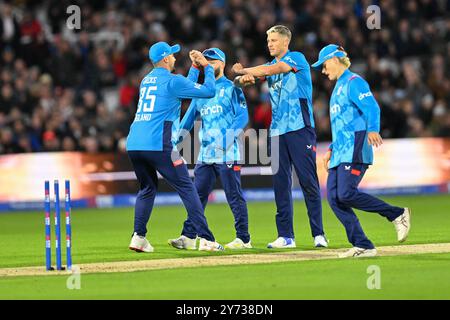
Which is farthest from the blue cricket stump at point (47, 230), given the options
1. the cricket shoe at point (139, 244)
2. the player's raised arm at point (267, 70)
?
the player's raised arm at point (267, 70)

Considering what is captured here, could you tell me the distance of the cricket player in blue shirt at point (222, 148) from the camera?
14766 millimetres

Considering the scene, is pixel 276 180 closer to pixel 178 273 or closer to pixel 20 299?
pixel 178 273

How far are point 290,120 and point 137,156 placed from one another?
2.09 meters

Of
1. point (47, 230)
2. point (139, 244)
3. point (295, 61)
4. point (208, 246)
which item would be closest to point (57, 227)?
point (47, 230)

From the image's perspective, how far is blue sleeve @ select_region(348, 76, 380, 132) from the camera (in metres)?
12.9

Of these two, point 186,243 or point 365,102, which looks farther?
point 186,243

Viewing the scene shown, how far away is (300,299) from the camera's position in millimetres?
10195

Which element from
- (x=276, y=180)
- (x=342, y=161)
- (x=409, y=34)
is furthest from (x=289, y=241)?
(x=409, y=34)

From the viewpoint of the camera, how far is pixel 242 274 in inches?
471

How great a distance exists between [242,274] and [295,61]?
3.70m

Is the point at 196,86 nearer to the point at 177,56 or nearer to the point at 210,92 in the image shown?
the point at 210,92

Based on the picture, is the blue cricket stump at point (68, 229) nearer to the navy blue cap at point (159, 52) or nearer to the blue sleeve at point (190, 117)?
the navy blue cap at point (159, 52)

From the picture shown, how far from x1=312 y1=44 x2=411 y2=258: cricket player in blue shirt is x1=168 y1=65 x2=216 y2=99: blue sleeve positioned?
1666 mm

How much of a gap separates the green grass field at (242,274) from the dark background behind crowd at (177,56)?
7.81 m
